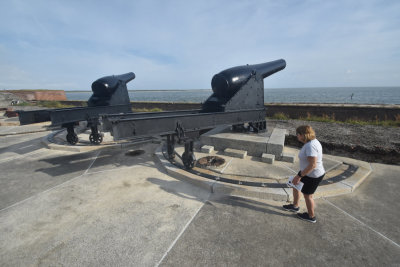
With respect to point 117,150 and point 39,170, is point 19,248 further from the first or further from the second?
point 117,150

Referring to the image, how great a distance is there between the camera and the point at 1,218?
3391 millimetres

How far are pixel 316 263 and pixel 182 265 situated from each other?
1.72 meters

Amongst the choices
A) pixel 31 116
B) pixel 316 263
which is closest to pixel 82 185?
pixel 31 116

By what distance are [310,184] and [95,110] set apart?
8.33m

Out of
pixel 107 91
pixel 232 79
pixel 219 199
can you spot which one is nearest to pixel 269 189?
pixel 219 199

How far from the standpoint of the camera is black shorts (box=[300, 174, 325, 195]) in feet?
9.30

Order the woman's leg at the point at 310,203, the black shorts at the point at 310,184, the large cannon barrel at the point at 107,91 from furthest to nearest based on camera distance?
the large cannon barrel at the point at 107,91 < the woman's leg at the point at 310,203 < the black shorts at the point at 310,184

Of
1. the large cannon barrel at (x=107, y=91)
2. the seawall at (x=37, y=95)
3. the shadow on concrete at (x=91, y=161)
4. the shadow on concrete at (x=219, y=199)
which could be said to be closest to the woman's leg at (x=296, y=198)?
the shadow on concrete at (x=219, y=199)

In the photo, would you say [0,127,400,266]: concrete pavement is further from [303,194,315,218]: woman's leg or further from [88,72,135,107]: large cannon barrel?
[88,72,135,107]: large cannon barrel

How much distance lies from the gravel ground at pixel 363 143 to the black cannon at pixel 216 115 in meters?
2.64

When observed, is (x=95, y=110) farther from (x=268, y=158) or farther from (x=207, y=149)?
(x=268, y=158)

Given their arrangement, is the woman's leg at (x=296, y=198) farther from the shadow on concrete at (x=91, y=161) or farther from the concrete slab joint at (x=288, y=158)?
the shadow on concrete at (x=91, y=161)

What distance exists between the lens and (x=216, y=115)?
571cm

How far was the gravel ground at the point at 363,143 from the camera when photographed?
19.9ft
